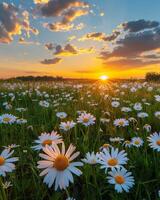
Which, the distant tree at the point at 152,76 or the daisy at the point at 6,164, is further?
the distant tree at the point at 152,76

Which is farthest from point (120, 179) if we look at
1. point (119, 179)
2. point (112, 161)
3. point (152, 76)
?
point (152, 76)

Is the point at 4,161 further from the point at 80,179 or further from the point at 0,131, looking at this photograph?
the point at 0,131

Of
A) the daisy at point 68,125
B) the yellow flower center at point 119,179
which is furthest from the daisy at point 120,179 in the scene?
the daisy at point 68,125

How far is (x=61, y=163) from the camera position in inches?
61.5

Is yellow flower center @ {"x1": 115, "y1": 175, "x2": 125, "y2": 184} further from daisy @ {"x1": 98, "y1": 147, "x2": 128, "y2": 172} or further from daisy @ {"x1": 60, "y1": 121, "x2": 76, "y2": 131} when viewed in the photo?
daisy @ {"x1": 60, "y1": 121, "x2": 76, "y2": 131}

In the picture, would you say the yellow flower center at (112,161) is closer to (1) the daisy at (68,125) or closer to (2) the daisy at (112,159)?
(2) the daisy at (112,159)

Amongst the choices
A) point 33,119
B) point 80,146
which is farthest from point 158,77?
point 80,146

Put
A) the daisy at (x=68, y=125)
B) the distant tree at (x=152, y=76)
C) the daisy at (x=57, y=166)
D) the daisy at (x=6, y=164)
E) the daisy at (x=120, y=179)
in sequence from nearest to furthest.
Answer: the daisy at (x=57, y=166) → the daisy at (x=6, y=164) → the daisy at (x=120, y=179) → the daisy at (x=68, y=125) → the distant tree at (x=152, y=76)

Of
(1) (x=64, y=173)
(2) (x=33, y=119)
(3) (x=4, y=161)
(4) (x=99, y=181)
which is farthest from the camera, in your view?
(2) (x=33, y=119)

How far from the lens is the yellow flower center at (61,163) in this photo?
5.10 feet

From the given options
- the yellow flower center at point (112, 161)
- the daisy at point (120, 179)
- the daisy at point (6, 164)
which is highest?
the daisy at point (6, 164)

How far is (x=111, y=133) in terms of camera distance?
4074mm

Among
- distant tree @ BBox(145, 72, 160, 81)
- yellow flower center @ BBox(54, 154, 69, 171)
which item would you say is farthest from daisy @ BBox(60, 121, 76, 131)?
distant tree @ BBox(145, 72, 160, 81)

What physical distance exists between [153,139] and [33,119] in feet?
10.8
